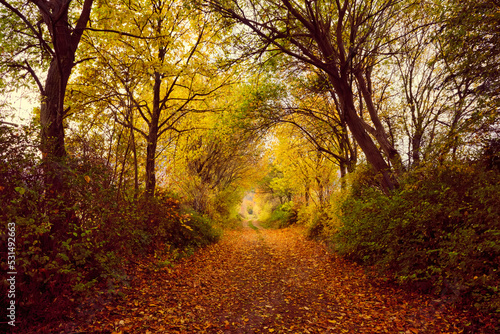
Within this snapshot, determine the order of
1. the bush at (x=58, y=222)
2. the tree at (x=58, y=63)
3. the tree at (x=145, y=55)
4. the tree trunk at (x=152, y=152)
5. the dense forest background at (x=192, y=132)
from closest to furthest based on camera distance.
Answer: the bush at (x=58, y=222) → the dense forest background at (x=192, y=132) → the tree at (x=58, y=63) → the tree at (x=145, y=55) → the tree trunk at (x=152, y=152)

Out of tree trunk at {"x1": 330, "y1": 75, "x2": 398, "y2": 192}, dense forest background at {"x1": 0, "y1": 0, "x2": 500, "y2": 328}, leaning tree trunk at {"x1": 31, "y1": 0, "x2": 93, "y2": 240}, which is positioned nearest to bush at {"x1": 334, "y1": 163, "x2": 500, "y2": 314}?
dense forest background at {"x1": 0, "y1": 0, "x2": 500, "y2": 328}

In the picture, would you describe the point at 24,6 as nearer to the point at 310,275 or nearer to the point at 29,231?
the point at 29,231

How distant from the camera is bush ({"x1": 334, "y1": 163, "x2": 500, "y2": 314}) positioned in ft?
13.0

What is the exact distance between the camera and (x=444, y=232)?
4.96 metres

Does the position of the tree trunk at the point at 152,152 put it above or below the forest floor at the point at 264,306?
above

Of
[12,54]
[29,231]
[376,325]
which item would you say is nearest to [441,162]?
[376,325]

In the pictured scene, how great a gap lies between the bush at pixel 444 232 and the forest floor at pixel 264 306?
443mm

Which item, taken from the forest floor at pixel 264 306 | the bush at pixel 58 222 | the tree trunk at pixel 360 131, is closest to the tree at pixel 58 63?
the bush at pixel 58 222

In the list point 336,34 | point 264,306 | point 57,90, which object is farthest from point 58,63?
point 336,34

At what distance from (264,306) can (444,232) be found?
13.2 ft

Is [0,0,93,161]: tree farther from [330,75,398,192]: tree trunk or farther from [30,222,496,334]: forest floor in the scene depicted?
[330,75,398,192]: tree trunk

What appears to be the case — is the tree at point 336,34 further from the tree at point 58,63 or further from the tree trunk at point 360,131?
the tree at point 58,63

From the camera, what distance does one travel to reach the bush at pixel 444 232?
3.97 m

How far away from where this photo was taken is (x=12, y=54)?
6148 mm
